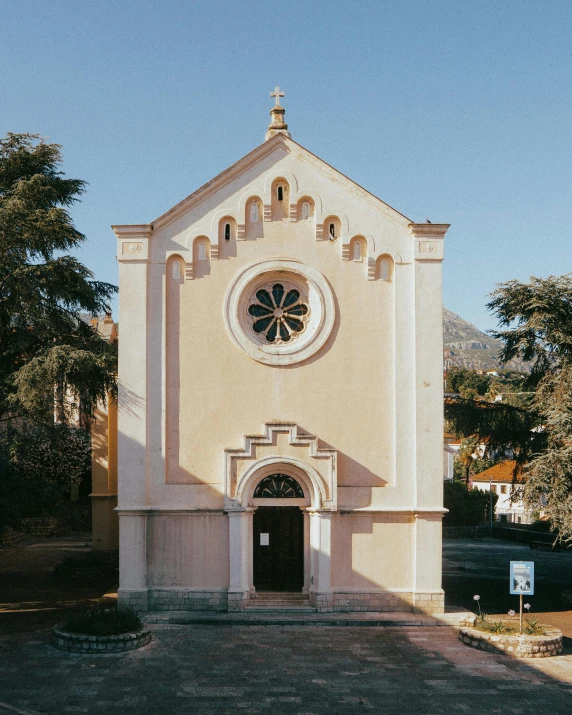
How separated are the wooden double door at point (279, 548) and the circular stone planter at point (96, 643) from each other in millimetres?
4559

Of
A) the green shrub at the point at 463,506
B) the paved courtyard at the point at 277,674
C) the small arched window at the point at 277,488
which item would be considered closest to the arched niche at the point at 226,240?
the small arched window at the point at 277,488

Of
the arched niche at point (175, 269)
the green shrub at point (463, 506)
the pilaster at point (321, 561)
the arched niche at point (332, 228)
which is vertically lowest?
the green shrub at point (463, 506)

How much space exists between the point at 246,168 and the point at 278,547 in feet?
32.2

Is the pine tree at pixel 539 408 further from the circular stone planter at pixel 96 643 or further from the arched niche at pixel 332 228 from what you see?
the circular stone planter at pixel 96 643

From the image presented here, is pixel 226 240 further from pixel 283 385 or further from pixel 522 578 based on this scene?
pixel 522 578

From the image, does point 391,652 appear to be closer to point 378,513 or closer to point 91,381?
point 378,513

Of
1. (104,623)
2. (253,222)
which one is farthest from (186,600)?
(253,222)

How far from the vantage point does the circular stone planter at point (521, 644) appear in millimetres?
16141

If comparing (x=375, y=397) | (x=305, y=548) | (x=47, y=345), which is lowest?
(x=305, y=548)

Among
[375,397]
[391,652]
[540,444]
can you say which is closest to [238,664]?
[391,652]

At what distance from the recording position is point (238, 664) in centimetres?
1525

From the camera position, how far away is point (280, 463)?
1942 cm

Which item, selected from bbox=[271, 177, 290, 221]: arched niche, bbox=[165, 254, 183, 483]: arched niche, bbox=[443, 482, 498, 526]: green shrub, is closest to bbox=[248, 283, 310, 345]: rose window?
bbox=[271, 177, 290, 221]: arched niche

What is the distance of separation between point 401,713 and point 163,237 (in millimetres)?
12601
